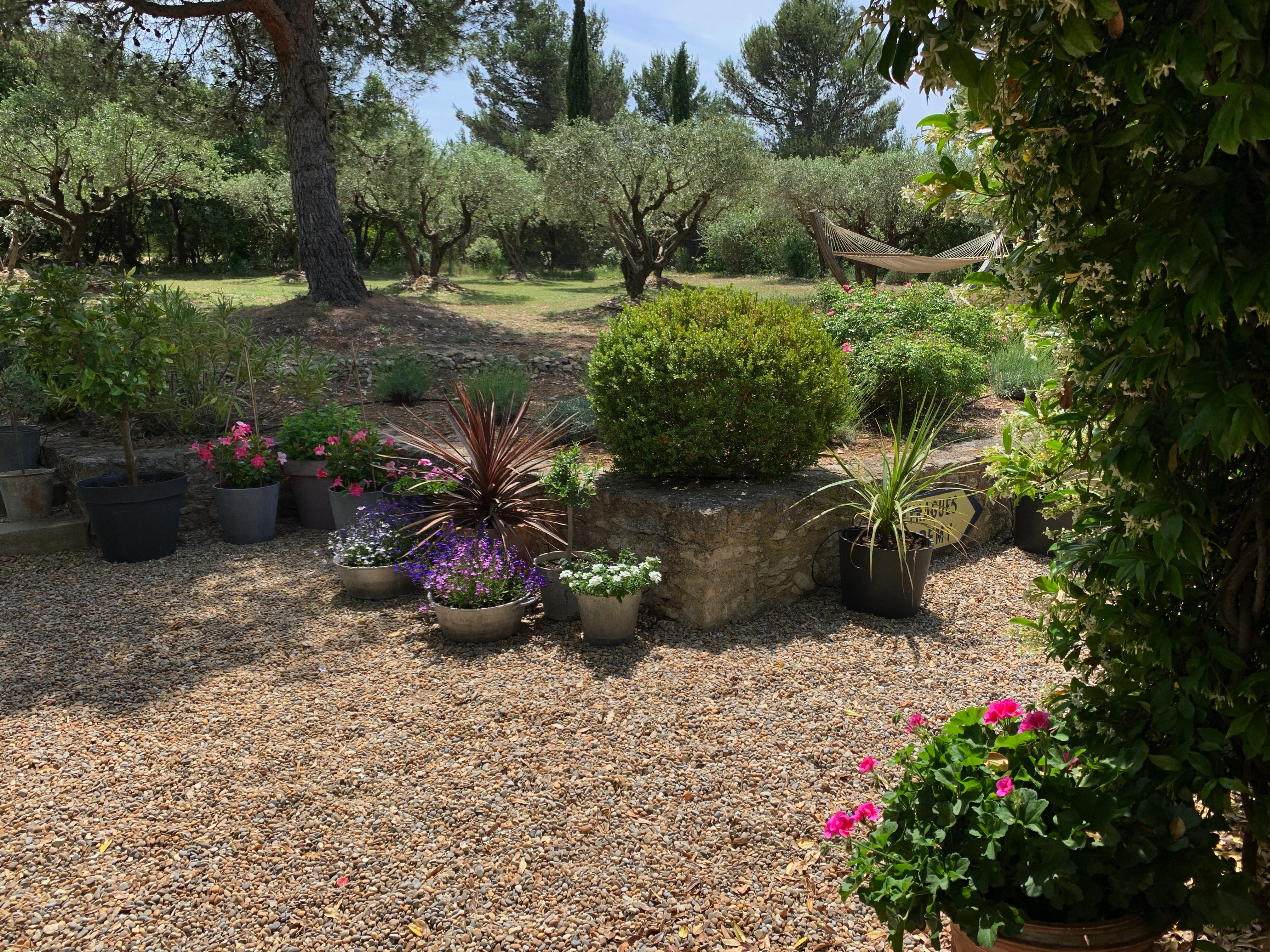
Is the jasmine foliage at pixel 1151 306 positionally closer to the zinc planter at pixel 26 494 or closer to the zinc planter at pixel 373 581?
the zinc planter at pixel 373 581

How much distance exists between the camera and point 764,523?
3459 mm

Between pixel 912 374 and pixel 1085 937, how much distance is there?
160 inches

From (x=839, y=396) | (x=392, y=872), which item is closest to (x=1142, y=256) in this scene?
(x=392, y=872)

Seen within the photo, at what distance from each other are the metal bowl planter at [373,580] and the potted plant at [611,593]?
0.89m

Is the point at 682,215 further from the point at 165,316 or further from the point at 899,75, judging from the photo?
the point at 899,75

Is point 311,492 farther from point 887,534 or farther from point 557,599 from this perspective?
point 887,534

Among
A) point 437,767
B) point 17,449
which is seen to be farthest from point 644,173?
point 437,767

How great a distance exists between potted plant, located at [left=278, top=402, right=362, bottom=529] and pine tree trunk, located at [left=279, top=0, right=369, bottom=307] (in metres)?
5.50

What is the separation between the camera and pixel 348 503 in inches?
176

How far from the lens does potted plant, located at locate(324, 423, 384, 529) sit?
175 inches

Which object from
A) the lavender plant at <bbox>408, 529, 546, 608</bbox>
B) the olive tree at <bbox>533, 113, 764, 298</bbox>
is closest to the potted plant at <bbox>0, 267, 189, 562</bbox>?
the lavender plant at <bbox>408, 529, 546, 608</bbox>

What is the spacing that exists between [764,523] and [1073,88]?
2.43m

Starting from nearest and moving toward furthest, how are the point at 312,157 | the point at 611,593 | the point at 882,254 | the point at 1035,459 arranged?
the point at 1035,459 < the point at 611,593 < the point at 312,157 < the point at 882,254

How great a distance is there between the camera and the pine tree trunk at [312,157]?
29.7ft
